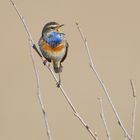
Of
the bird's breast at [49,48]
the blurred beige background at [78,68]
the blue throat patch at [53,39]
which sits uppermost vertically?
the blue throat patch at [53,39]

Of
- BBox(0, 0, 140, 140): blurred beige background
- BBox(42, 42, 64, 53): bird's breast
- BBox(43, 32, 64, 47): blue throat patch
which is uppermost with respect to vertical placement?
BBox(43, 32, 64, 47): blue throat patch

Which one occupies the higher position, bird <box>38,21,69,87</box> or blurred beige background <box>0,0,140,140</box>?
bird <box>38,21,69,87</box>

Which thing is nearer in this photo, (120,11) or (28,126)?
(28,126)

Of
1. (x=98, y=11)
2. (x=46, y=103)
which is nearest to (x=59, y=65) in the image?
(x=46, y=103)

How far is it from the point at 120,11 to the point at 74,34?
1733 mm

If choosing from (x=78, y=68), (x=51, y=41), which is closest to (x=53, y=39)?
(x=51, y=41)

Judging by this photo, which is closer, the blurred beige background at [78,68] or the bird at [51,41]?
the bird at [51,41]

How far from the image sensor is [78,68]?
49.4ft

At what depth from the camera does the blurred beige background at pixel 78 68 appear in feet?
42.5

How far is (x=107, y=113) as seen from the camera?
13.3 metres

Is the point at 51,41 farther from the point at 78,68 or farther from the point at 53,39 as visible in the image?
the point at 78,68

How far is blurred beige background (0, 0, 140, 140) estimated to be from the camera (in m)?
13.0

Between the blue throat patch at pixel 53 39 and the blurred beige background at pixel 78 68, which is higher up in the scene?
the blue throat patch at pixel 53 39

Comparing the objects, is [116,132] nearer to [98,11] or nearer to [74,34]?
[74,34]
